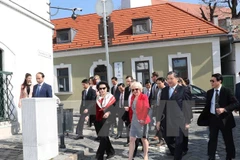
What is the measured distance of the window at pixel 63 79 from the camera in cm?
2200

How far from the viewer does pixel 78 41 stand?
22.3m

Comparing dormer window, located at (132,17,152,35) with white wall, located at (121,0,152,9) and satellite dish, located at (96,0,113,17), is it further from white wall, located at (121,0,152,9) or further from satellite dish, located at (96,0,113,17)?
satellite dish, located at (96,0,113,17)

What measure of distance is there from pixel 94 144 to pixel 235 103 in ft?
11.7

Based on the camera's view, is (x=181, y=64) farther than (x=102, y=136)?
Yes

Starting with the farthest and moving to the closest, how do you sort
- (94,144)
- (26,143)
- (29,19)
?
(29,19)
(94,144)
(26,143)

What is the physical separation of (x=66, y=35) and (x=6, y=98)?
580 inches

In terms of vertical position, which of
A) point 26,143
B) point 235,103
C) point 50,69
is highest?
point 50,69

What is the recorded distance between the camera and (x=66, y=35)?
908 inches

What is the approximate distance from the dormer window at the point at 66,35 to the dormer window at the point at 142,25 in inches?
188

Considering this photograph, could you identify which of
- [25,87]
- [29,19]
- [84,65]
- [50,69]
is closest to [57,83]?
[84,65]

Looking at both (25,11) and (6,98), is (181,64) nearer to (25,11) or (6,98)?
(25,11)

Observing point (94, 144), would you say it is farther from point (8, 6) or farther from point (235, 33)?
point (235, 33)

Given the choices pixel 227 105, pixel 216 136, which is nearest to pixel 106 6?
pixel 227 105

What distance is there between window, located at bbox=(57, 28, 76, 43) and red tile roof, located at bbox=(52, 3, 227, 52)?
1.17 feet
